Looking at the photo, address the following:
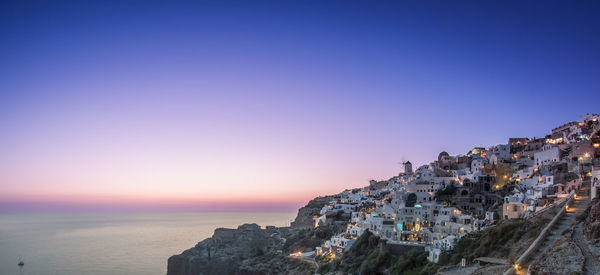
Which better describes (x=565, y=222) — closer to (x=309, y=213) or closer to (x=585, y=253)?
(x=585, y=253)

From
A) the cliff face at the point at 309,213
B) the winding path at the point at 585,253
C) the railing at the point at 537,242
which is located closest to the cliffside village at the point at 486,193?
the railing at the point at 537,242

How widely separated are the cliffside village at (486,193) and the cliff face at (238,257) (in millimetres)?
7186

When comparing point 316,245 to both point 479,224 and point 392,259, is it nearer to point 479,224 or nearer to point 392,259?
point 392,259

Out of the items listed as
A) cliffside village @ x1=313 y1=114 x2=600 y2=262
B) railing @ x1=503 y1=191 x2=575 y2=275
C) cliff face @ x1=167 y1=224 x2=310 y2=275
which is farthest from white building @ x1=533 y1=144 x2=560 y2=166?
cliff face @ x1=167 y1=224 x2=310 y2=275

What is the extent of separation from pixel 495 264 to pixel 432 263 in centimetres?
934

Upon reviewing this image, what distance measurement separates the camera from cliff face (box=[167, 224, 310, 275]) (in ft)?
192

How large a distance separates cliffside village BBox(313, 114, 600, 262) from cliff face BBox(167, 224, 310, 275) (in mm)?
7186

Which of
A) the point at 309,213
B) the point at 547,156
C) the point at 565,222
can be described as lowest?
the point at 309,213

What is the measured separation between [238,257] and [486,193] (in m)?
42.0

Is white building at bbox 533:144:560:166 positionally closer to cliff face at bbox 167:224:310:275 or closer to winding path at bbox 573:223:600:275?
winding path at bbox 573:223:600:275

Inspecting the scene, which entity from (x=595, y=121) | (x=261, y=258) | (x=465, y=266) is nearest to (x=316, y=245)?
(x=261, y=258)

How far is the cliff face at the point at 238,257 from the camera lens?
58562 mm

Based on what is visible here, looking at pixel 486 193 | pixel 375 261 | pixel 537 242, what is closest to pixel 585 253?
pixel 537 242

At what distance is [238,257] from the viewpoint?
67.9 m
